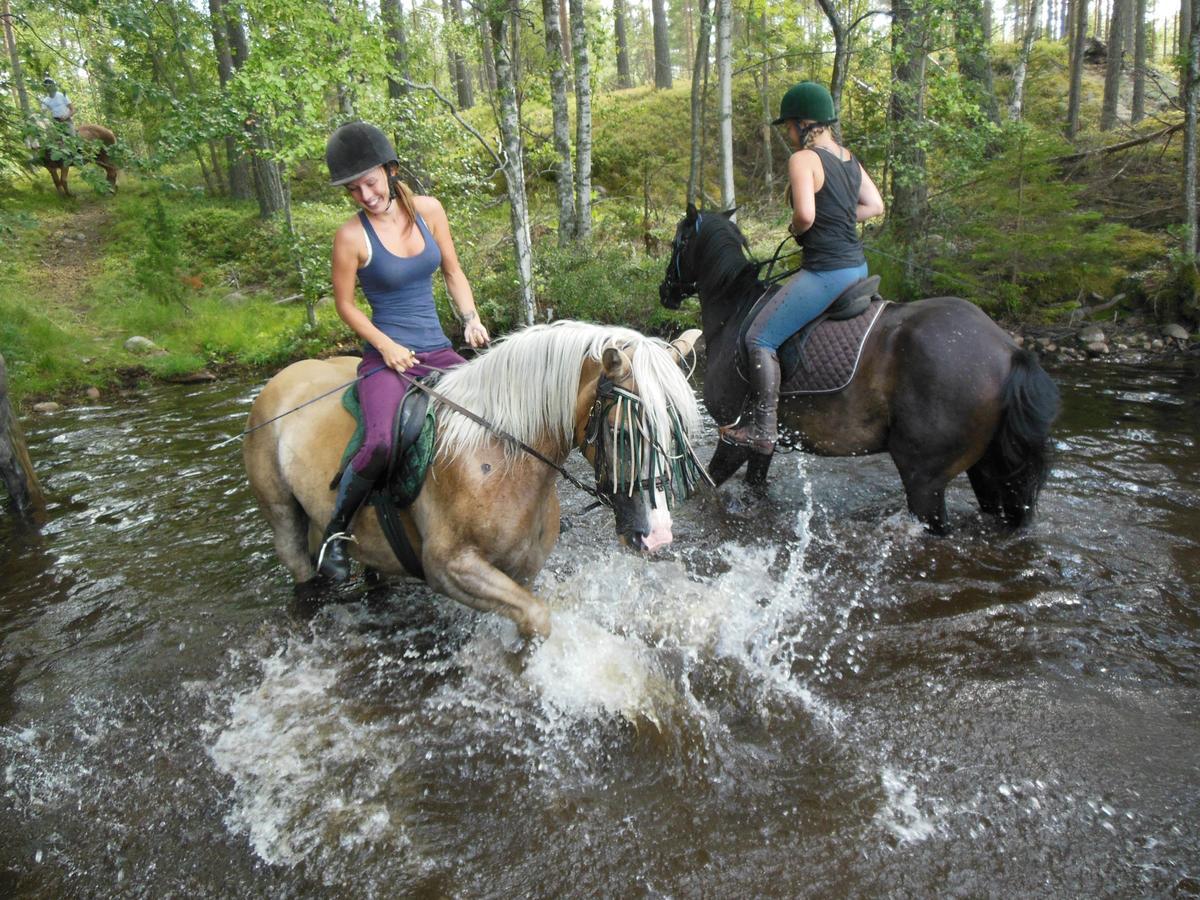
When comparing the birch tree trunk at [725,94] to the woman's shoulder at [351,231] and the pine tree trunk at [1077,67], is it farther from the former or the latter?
the pine tree trunk at [1077,67]

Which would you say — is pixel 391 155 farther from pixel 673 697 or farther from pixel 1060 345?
pixel 1060 345

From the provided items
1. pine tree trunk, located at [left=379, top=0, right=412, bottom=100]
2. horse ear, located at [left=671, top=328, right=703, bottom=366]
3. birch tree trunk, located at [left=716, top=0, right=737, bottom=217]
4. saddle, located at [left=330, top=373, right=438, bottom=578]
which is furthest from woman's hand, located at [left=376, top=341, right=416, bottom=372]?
birch tree trunk, located at [left=716, top=0, right=737, bottom=217]

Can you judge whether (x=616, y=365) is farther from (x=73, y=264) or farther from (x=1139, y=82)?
(x=1139, y=82)

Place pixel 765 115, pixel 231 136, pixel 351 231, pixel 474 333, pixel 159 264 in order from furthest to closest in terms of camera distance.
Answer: pixel 765 115
pixel 231 136
pixel 159 264
pixel 474 333
pixel 351 231

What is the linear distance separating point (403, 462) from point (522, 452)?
63 cm

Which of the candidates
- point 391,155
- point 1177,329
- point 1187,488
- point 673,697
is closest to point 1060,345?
point 1177,329

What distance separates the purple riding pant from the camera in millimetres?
3221

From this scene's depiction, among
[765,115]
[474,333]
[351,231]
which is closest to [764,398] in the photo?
[474,333]

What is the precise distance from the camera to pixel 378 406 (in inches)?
130

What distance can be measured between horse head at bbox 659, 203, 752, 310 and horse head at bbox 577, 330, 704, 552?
2.88 meters

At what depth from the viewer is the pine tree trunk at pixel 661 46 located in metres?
26.6

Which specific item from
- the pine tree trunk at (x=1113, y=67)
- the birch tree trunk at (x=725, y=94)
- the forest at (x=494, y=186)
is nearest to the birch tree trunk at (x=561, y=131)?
the forest at (x=494, y=186)

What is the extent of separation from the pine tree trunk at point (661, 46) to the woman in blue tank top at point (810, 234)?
1000 inches

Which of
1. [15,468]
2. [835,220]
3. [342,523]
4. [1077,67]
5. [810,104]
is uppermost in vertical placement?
[1077,67]
